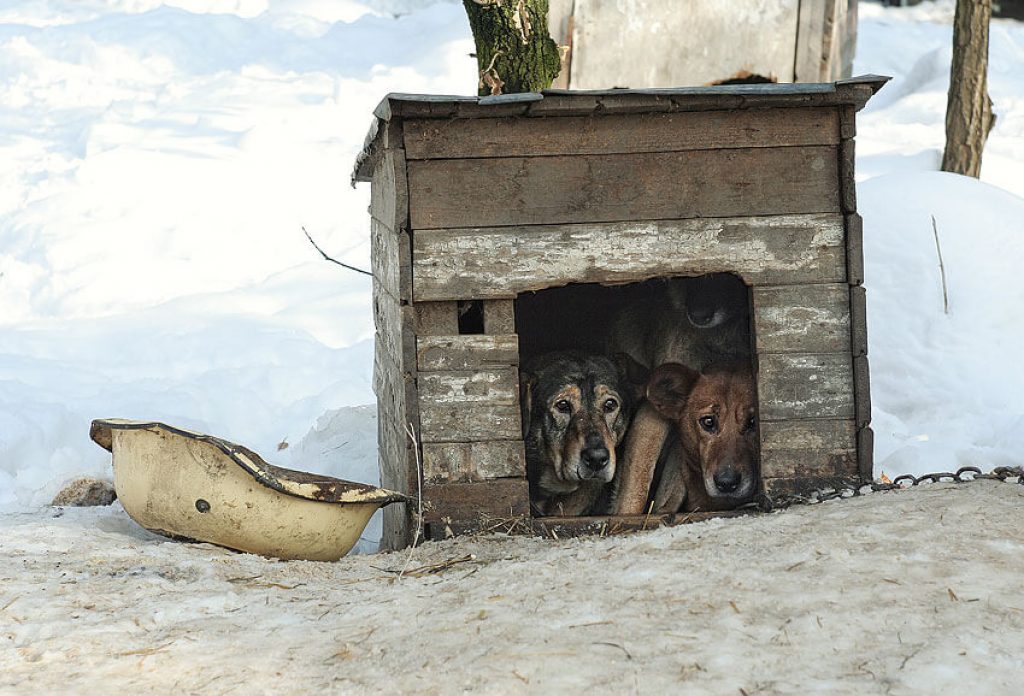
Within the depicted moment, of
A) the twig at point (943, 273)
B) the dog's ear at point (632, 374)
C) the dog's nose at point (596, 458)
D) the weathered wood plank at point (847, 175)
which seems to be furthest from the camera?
the twig at point (943, 273)

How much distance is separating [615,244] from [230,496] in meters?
1.72

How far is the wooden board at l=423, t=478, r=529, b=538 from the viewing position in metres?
4.38

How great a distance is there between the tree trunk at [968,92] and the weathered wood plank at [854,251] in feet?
19.1

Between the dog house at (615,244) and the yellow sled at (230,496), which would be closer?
the yellow sled at (230,496)

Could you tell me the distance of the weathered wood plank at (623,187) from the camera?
430 centimetres

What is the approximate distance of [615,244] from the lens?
4352 millimetres

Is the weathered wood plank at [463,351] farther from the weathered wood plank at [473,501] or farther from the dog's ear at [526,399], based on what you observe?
the dog's ear at [526,399]

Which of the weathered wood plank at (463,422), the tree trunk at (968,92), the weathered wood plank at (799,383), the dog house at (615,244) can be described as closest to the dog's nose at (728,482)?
Answer: the dog house at (615,244)

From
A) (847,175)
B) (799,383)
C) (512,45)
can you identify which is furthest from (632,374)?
(512,45)

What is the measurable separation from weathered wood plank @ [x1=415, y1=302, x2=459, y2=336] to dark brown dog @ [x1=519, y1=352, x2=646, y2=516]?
0.74 metres

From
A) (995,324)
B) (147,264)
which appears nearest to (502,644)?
(995,324)

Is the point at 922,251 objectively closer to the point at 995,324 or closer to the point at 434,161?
the point at 995,324

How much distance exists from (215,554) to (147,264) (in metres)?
8.60

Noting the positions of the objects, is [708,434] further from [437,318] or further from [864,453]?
[437,318]
